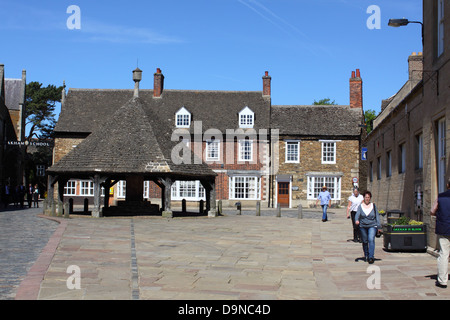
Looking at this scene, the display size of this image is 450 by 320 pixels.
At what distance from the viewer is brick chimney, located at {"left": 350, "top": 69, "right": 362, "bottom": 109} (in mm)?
41719

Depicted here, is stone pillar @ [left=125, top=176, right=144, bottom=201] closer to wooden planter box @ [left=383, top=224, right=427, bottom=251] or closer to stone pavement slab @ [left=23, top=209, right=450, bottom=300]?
stone pavement slab @ [left=23, top=209, right=450, bottom=300]

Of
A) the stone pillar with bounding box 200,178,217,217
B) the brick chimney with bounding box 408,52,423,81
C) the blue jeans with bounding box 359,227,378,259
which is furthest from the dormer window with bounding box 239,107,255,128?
the blue jeans with bounding box 359,227,378,259

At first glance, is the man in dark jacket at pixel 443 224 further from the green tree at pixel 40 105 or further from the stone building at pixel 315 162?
the green tree at pixel 40 105

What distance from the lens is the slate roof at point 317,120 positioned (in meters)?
41.0

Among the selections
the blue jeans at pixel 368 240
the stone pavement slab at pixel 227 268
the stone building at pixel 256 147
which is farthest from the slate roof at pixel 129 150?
the stone building at pixel 256 147

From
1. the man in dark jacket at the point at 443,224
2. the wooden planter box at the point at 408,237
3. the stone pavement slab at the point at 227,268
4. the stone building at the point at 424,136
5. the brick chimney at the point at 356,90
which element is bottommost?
the stone pavement slab at the point at 227,268

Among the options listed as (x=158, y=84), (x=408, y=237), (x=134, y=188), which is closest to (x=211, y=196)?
(x=134, y=188)

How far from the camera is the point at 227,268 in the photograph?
9.88 meters

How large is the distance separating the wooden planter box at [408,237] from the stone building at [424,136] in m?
0.43

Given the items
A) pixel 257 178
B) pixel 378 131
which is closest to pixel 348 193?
pixel 257 178
